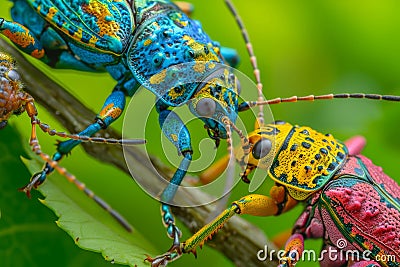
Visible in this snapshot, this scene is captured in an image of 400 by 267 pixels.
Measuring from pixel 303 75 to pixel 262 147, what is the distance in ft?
4.18

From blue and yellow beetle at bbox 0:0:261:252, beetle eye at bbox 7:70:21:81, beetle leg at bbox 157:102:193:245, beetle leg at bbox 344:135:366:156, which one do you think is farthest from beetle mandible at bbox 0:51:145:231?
beetle leg at bbox 344:135:366:156

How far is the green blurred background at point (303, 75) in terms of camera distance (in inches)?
205

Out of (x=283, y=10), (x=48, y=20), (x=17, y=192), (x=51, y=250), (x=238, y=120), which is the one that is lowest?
(x=51, y=250)

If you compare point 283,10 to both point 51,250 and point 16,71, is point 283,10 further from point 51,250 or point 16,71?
point 51,250

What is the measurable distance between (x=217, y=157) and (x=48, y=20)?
5.72 feet

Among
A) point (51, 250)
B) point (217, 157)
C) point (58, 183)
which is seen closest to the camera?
point (51, 250)

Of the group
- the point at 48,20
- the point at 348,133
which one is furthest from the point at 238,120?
the point at 48,20

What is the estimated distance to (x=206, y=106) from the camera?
4.71m

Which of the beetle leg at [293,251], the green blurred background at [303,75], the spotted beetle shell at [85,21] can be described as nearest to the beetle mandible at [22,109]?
the spotted beetle shell at [85,21]

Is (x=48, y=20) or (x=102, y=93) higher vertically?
(x=48, y=20)

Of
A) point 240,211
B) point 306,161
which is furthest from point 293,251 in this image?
point 306,161

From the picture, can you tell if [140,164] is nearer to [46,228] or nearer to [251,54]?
[46,228]

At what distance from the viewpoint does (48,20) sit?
4.71 meters
